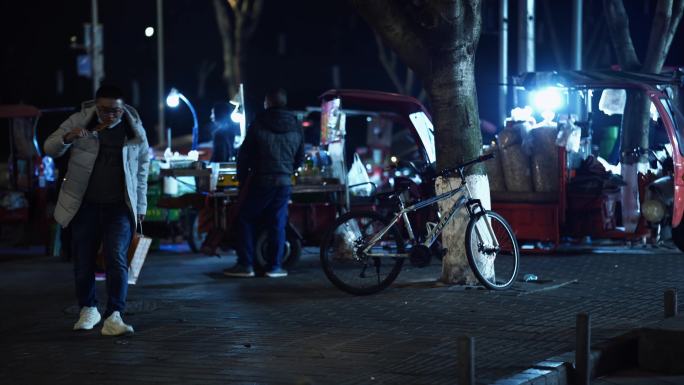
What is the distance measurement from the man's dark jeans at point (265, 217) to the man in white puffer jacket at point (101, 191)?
3.28m

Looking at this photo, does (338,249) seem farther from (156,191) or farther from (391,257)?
(156,191)

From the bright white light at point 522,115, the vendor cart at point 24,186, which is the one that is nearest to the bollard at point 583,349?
the bright white light at point 522,115

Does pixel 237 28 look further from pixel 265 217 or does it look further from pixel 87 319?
pixel 87 319

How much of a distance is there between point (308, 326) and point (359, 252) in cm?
191

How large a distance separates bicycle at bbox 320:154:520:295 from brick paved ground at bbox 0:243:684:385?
21cm

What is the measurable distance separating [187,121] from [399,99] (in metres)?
35.0

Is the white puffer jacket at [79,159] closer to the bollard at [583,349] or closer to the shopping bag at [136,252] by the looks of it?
the shopping bag at [136,252]

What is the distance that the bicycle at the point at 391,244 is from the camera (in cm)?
974

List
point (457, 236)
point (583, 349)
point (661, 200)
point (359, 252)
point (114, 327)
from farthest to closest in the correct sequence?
point (661, 200) < point (457, 236) < point (359, 252) < point (114, 327) < point (583, 349)

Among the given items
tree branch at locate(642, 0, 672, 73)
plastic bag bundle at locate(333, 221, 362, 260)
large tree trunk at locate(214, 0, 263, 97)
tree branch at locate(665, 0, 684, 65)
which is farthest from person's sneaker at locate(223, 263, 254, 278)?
large tree trunk at locate(214, 0, 263, 97)

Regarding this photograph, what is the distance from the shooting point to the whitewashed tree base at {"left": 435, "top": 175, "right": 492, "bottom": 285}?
1005 cm

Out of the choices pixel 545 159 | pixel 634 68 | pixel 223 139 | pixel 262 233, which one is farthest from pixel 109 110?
pixel 634 68

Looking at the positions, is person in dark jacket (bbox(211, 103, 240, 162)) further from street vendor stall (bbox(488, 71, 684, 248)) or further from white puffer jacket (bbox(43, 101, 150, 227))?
white puffer jacket (bbox(43, 101, 150, 227))

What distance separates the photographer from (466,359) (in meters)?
5.39
